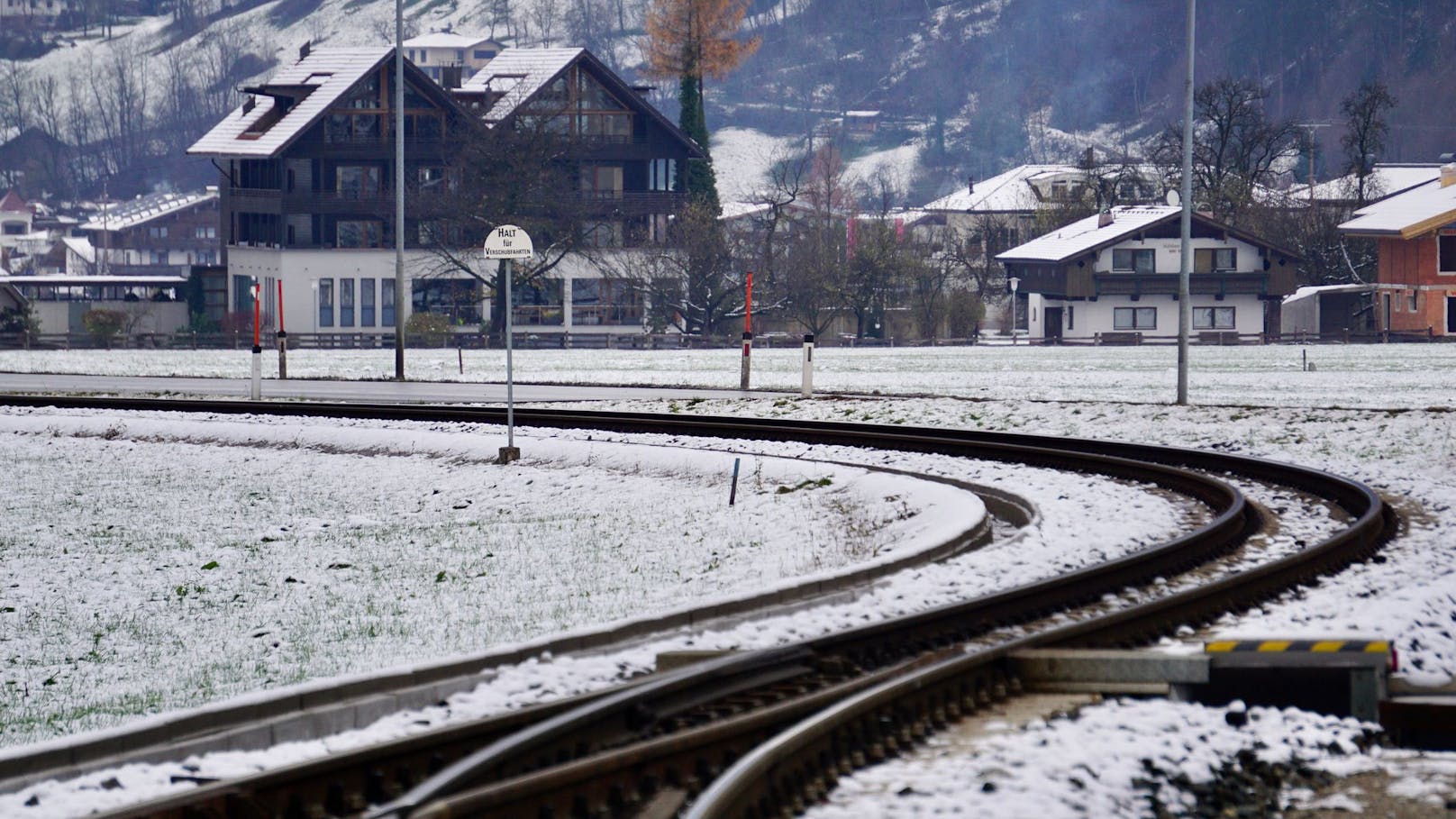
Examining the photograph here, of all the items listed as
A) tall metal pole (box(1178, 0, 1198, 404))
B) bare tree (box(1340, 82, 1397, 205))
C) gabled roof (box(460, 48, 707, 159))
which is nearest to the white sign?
tall metal pole (box(1178, 0, 1198, 404))

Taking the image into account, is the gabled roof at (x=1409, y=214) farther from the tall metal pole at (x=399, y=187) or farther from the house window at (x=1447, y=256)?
the tall metal pole at (x=399, y=187)

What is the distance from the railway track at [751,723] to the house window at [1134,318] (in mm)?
80098

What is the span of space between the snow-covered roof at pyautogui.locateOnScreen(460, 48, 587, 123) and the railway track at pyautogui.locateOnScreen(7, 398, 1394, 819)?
7433cm

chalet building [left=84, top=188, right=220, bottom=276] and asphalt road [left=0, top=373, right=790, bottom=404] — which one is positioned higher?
chalet building [left=84, top=188, right=220, bottom=276]

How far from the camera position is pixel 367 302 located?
81.8 meters

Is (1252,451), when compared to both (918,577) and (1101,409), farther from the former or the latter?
(918,577)

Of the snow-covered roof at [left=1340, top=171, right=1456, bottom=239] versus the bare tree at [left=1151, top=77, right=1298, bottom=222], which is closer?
the snow-covered roof at [left=1340, top=171, right=1456, bottom=239]

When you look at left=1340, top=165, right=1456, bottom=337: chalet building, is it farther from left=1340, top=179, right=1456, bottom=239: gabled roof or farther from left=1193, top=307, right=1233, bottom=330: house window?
left=1193, top=307, right=1233, bottom=330: house window

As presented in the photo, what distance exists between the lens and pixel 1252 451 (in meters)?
23.0

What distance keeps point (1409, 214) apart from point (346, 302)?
50532 millimetres

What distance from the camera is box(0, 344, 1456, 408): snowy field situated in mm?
39375

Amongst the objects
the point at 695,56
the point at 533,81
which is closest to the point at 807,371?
the point at 533,81

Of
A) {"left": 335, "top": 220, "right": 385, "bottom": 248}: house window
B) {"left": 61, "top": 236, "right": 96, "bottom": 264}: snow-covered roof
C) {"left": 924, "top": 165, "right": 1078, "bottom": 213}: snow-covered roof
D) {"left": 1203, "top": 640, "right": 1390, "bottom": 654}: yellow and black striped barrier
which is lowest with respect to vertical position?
{"left": 1203, "top": 640, "right": 1390, "bottom": 654}: yellow and black striped barrier

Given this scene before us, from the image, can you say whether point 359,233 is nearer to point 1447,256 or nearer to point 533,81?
point 533,81
